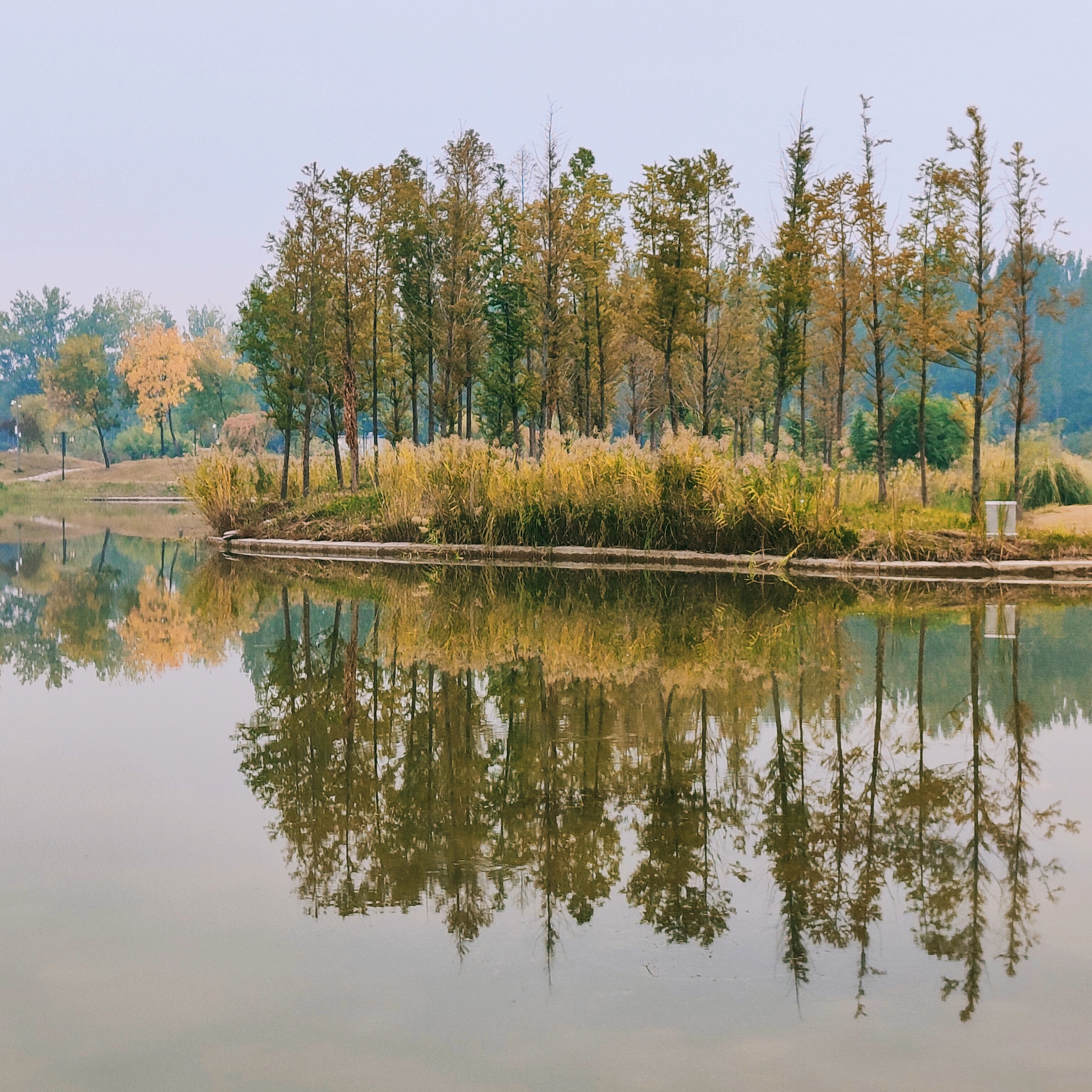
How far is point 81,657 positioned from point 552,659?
388 cm

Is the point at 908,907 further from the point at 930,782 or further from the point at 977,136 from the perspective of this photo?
the point at 977,136

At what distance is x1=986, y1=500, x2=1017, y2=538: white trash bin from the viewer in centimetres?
1540

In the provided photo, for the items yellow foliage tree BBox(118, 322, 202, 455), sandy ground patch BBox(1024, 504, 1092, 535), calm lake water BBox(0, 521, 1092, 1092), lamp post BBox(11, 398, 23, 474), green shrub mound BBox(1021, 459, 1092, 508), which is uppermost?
yellow foliage tree BBox(118, 322, 202, 455)

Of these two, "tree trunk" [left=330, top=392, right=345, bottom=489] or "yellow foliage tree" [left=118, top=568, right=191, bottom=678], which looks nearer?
"yellow foliage tree" [left=118, top=568, right=191, bottom=678]

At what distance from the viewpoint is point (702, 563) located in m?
15.9

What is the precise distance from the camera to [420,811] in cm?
524

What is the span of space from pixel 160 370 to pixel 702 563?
50.8 m

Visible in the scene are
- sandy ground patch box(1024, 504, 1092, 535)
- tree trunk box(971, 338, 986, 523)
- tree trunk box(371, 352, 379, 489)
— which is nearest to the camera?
sandy ground patch box(1024, 504, 1092, 535)

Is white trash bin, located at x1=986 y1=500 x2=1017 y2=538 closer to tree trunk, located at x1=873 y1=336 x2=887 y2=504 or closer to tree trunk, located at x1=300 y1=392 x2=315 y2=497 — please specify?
tree trunk, located at x1=873 y1=336 x2=887 y2=504

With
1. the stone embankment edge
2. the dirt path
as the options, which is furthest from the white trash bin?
the dirt path

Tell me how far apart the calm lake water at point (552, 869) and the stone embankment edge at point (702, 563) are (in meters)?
5.33

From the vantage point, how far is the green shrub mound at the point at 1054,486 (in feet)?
67.5

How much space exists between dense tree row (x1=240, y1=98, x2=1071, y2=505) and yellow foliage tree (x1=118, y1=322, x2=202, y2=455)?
33.9 metres

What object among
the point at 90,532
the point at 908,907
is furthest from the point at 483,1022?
the point at 90,532
